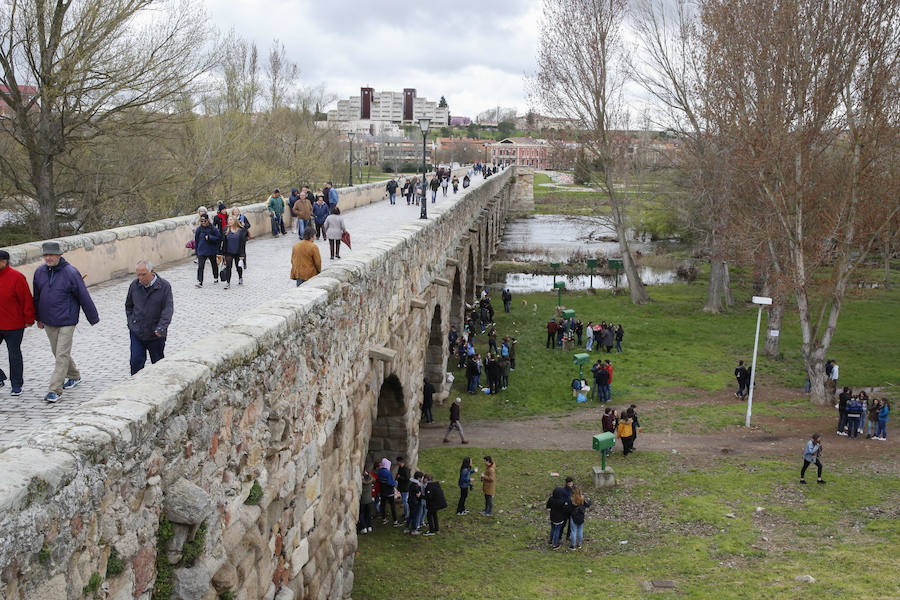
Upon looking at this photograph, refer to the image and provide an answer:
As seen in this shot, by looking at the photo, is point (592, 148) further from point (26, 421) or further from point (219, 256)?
point (26, 421)

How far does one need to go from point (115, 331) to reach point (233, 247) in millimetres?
2991

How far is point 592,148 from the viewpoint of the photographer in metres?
32.5

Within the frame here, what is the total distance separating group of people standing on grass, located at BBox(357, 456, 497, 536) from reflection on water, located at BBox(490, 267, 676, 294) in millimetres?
24967

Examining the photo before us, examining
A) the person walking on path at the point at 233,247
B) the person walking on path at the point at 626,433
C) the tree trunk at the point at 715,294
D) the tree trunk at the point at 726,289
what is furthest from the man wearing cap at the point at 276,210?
the tree trunk at the point at 726,289

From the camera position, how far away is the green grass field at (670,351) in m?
20.8

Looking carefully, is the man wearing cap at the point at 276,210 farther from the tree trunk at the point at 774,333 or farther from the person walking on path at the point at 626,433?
the tree trunk at the point at 774,333

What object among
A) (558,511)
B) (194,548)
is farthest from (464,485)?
(194,548)

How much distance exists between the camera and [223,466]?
4.76 meters

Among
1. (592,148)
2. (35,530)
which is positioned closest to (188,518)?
(35,530)

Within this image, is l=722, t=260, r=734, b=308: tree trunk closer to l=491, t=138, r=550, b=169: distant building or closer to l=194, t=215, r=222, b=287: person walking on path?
l=194, t=215, r=222, b=287: person walking on path

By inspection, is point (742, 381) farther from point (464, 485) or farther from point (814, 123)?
point (464, 485)

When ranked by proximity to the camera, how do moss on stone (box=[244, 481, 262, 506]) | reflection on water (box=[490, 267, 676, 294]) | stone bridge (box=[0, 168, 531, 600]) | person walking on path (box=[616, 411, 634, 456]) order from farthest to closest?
1. reflection on water (box=[490, 267, 676, 294])
2. person walking on path (box=[616, 411, 634, 456])
3. moss on stone (box=[244, 481, 262, 506])
4. stone bridge (box=[0, 168, 531, 600])

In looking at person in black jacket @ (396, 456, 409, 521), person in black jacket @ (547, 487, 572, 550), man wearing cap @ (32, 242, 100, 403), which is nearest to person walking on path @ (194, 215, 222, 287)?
person in black jacket @ (396, 456, 409, 521)

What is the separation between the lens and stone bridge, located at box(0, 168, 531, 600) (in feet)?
10.3
